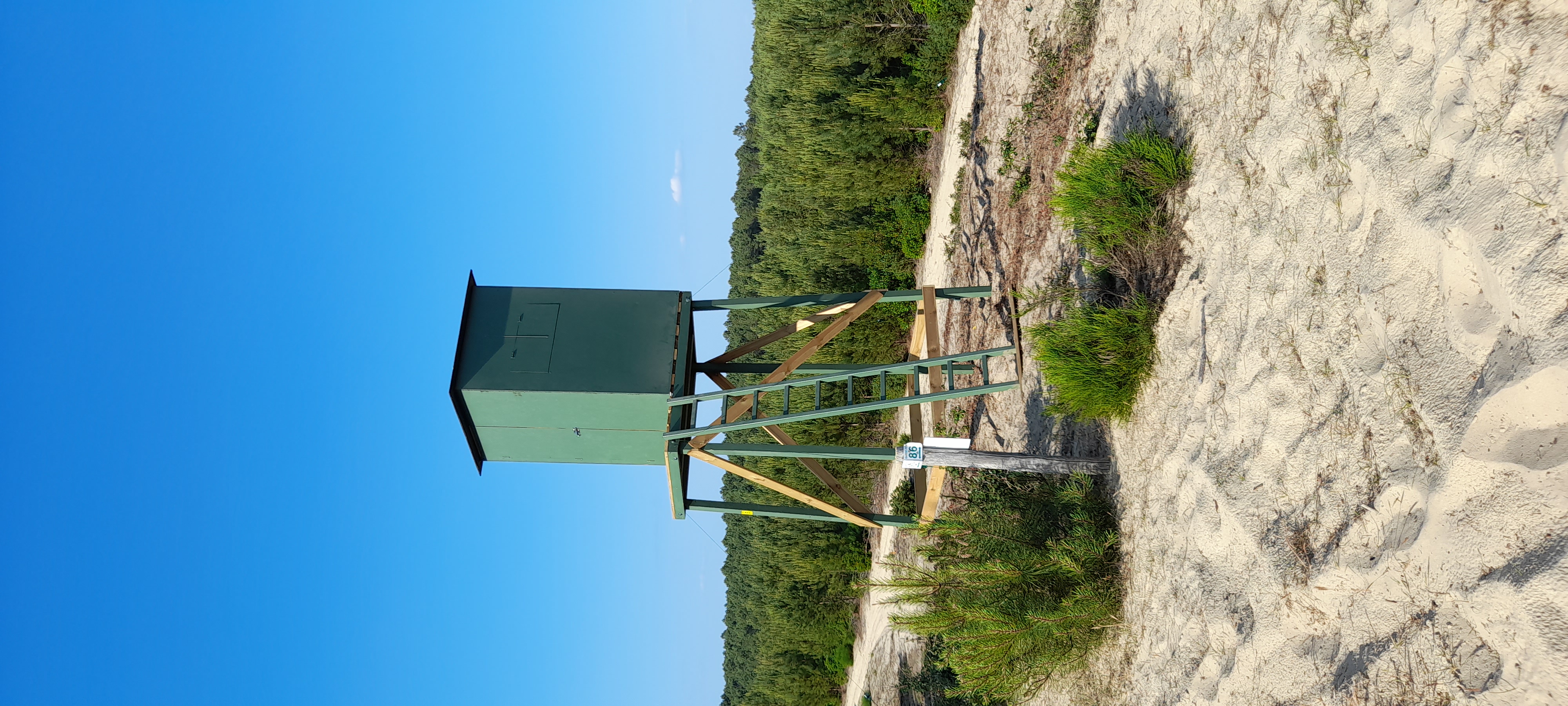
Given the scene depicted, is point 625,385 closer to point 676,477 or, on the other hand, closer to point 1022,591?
point 676,477

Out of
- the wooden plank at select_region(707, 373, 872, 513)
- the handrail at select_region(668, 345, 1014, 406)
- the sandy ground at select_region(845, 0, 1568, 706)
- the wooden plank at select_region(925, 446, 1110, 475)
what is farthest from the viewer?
the wooden plank at select_region(707, 373, 872, 513)

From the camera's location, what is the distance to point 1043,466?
23.8 ft

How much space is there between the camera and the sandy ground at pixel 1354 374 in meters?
3.65

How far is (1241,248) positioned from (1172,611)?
2461mm

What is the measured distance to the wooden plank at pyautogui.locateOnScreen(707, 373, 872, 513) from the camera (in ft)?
25.2

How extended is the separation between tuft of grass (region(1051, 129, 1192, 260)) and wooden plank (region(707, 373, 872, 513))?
3016 millimetres

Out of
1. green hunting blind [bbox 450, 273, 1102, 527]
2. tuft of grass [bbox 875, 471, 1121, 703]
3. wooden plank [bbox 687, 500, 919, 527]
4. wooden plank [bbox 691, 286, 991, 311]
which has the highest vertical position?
wooden plank [bbox 691, 286, 991, 311]

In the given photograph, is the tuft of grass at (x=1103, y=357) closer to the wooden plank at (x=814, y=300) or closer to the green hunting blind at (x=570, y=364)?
the wooden plank at (x=814, y=300)

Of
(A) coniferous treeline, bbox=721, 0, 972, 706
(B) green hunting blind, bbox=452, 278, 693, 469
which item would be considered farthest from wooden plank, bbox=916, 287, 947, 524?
(A) coniferous treeline, bbox=721, 0, 972, 706

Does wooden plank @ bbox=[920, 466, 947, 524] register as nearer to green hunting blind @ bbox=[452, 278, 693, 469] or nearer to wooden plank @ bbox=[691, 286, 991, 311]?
wooden plank @ bbox=[691, 286, 991, 311]

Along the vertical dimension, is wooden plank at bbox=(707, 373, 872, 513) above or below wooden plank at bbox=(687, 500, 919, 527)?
above

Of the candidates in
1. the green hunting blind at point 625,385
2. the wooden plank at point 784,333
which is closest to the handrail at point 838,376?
the green hunting blind at point 625,385

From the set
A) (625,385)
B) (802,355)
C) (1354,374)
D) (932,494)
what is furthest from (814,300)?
(1354,374)

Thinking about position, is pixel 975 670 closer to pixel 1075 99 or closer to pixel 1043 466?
pixel 1043 466
